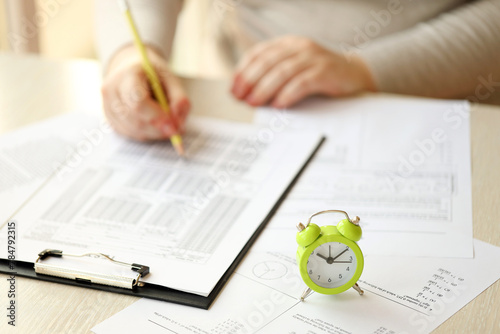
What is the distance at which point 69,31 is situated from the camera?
2.25 m

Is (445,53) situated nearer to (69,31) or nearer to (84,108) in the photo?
(84,108)

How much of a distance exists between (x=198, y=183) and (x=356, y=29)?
2.13 feet

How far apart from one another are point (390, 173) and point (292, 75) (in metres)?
0.30

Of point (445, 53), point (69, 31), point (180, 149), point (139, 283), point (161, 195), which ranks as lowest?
point (139, 283)

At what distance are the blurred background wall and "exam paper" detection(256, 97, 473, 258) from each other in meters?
0.56

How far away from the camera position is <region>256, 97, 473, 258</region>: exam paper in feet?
2.24

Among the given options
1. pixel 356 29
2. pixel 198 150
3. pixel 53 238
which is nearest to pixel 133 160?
pixel 198 150

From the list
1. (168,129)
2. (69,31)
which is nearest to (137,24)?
(168,129)

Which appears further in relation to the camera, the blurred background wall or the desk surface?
the blurred background wall

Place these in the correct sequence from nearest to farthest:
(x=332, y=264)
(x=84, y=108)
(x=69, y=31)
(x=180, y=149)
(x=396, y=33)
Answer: (x=332, y=264), (x=180, y=149), (x=84, y=108), (x=396, y=33), (x=69, y=31)

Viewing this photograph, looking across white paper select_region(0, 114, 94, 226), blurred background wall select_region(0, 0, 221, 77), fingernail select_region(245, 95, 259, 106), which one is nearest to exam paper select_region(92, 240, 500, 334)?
white paper select_region(0, 114, 94, 226)

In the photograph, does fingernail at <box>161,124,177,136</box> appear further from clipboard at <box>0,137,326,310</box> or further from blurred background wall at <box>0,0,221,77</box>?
blurred background wall at <box>0,0,221,77</box>

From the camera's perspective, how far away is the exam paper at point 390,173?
0.68 metres

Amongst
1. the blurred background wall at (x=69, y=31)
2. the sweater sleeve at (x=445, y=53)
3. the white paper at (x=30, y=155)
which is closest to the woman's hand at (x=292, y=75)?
the sweater sleeve at (x=445, y=53)
